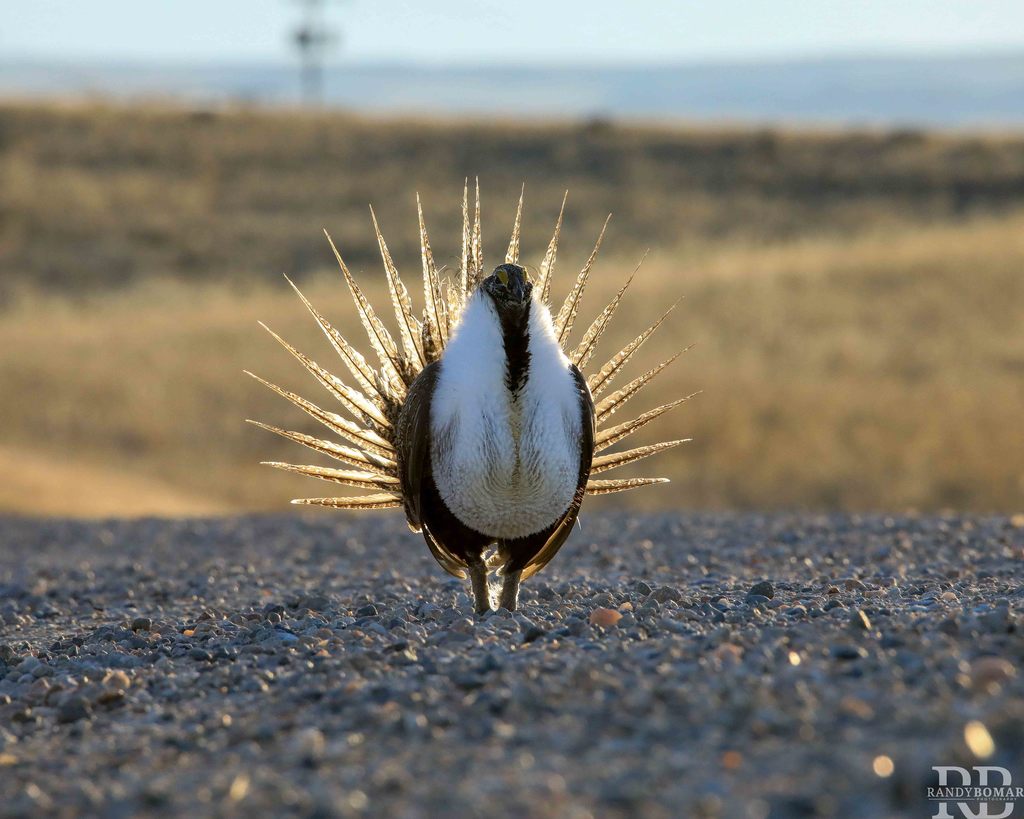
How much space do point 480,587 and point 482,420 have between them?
2.84 feet

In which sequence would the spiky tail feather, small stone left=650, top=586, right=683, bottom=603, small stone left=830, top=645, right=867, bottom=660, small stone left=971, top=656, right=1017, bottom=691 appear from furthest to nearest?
the spiky tail feather → small stone left=650, top=586, right=683, bottom=603 → small stone left=830, top=645, right=867, bottom=660 → small stone left=971, top=656, right=1017, bottom=691

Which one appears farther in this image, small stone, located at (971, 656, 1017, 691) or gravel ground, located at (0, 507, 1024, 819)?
small stone, located at (971, 656, 1017, 691)

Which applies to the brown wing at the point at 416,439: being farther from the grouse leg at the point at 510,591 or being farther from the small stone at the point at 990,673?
the small stone at the point at 990,673

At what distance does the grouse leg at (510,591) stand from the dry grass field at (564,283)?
7.62m

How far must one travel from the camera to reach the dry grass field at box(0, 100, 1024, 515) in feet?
43.8

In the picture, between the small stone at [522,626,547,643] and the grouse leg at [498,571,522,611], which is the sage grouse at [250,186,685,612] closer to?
the grouse leg at [498,571,522,611]

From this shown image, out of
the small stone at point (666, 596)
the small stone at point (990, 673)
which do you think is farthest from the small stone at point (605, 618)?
the small stone at point (990, 673)

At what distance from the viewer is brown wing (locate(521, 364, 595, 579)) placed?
4633 mm

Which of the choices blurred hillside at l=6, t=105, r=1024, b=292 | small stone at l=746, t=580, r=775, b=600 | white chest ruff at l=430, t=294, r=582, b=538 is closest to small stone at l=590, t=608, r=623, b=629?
white chest ruff at l=430, t=294, r=582, b=538

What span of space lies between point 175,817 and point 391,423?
2580mm

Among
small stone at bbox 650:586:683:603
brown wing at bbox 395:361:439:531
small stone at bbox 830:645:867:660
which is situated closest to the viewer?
small stone at bbox 830:645:867:660

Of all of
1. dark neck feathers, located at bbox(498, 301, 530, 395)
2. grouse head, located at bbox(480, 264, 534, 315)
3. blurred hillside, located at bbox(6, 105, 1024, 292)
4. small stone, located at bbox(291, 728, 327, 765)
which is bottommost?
small stone, located at bbox(291, 728, 327, 765)

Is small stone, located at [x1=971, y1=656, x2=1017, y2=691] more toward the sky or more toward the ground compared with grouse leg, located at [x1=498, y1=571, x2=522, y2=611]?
more toward the sky

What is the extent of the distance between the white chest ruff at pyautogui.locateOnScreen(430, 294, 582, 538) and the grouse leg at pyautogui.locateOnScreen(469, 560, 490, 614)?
375 mm
